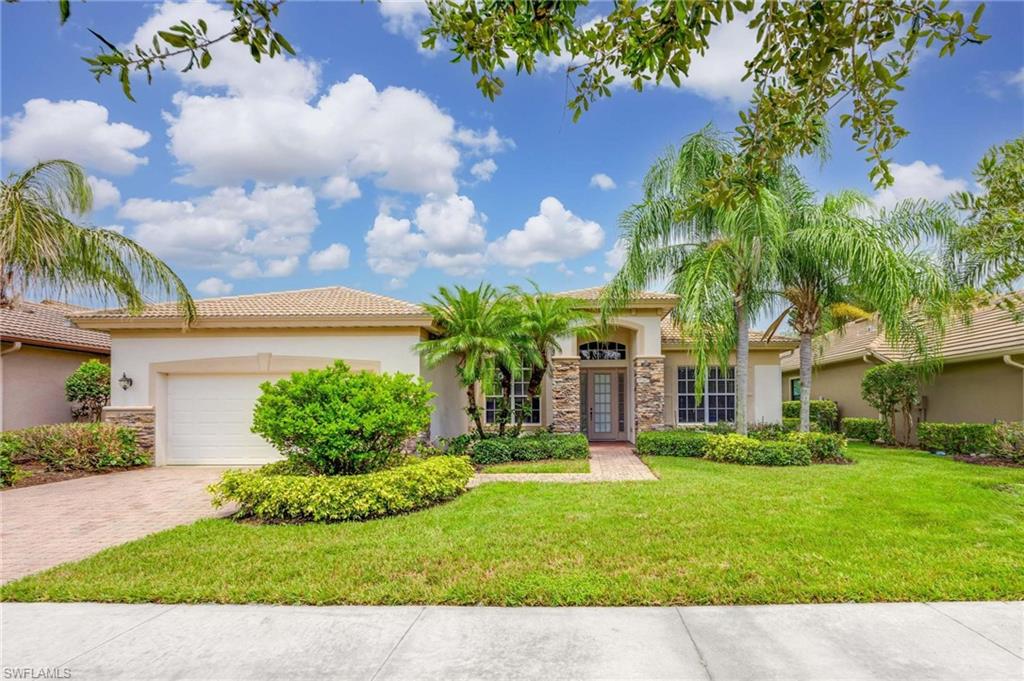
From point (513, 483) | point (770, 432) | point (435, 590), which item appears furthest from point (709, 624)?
point (770, 432)

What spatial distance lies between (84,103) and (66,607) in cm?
838

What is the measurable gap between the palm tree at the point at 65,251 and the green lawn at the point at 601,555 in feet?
23.9

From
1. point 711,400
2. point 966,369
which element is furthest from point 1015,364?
point 711,400

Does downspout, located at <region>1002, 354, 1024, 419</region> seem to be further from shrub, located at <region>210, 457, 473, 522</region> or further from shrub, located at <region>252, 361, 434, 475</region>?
shrub, located at <region>252, 361, 434, 475</region>

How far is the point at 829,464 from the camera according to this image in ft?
42.3

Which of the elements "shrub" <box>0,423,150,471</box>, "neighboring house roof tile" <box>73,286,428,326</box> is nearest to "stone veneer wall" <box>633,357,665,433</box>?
"neighboring house roof tile" <box>73,286,428,326</box>

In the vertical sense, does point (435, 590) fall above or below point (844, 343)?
below

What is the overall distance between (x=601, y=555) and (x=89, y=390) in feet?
52.0

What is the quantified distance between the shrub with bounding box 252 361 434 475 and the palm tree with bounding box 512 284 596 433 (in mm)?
5043

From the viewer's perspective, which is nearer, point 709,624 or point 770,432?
point 709,624

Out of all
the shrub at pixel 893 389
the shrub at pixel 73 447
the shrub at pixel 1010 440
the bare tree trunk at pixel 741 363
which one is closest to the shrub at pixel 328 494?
the shrub at pixel 73 447

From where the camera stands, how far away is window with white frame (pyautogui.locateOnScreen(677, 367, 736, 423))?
60.8 feet

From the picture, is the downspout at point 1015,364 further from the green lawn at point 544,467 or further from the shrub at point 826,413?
the green lawn at point 544,467

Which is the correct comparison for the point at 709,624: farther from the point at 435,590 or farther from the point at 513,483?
the point at 513,483
